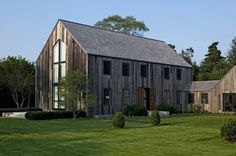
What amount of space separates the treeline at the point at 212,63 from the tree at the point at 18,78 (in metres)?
26.1

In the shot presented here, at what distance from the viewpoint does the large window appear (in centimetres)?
3660

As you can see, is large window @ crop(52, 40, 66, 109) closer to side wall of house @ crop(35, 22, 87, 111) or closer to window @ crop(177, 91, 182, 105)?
side wall of house @ crop(35, 22, 87, 111)

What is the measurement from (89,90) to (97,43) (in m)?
5.41

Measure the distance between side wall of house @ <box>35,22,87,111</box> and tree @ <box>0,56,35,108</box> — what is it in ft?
14.3

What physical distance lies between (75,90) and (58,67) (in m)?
6.70

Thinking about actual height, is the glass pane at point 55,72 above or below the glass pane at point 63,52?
below

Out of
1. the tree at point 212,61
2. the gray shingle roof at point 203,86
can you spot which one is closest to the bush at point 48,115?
the gray shingle roof at point 203,86

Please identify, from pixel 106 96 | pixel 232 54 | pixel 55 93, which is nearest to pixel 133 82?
Answer: pixel 106 96

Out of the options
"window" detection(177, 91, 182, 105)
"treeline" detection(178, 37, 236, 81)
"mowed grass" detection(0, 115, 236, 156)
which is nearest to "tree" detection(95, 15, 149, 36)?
"treeline" detection(178, 37, 236, 81)

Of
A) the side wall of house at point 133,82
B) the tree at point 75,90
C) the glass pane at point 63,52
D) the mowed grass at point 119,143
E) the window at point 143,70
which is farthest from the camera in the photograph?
the window at point 143,70

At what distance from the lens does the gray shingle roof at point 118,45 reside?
35406 millimetres

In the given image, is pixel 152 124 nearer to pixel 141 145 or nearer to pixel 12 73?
pixel 141 145

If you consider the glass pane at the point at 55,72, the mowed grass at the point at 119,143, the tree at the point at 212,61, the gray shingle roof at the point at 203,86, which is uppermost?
the tree at the point at 212,61

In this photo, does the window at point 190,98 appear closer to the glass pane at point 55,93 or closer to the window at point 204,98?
the window at point 204,98
